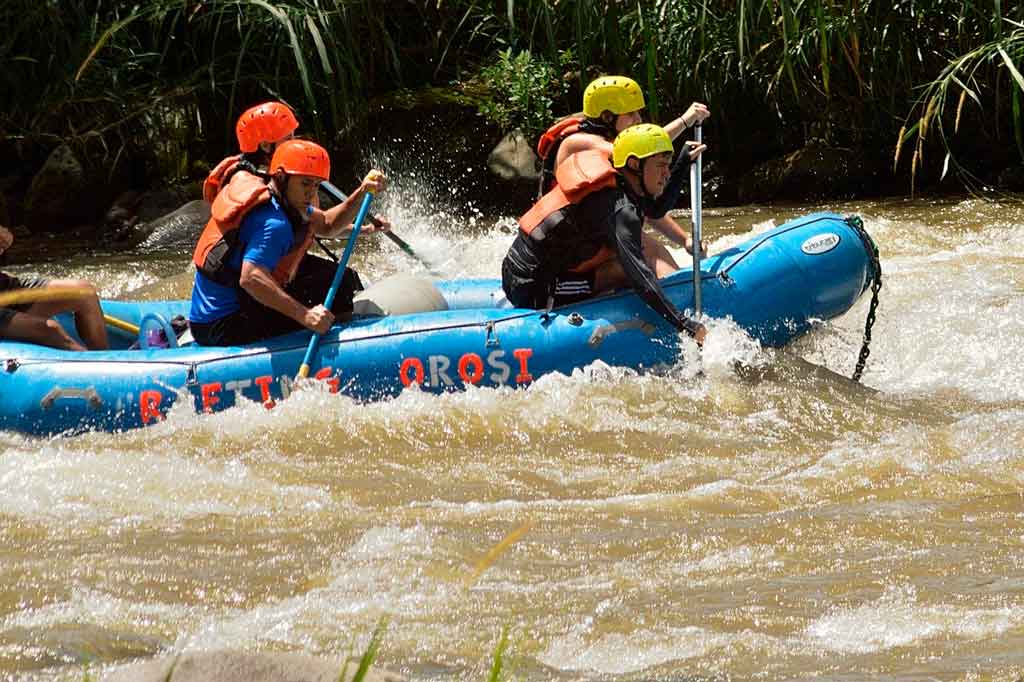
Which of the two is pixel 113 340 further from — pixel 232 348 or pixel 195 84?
pixel 195 84

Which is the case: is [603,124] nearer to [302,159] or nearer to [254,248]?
[302,159]

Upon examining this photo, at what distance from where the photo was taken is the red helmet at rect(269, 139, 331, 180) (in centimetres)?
570

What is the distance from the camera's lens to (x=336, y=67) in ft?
37.0

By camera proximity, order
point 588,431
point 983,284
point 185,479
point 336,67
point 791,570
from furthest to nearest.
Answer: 1. point 336,67
2. point 983,284
3. point 588,431
4. point 185,479
5. point 791,570

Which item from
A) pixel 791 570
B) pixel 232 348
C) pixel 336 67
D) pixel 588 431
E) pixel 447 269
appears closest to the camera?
pixel 791 570

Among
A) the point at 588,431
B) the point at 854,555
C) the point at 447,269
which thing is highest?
the point at 854,555

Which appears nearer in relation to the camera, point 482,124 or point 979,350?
point 979,350

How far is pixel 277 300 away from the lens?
573 centimetres

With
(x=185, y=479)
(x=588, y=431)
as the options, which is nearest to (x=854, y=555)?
(x=588, y=431)

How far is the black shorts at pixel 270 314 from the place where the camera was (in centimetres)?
594

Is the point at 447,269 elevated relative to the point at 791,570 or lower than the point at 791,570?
lower

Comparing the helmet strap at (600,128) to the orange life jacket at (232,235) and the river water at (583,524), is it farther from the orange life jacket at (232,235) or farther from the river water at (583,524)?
the orange life jacket at (232,235)

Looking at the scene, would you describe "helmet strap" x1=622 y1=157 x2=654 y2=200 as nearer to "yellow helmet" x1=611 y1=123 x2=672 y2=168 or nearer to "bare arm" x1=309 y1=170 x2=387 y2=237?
"yellow helmet" x1=611 y1=123 x2=672 y2=168

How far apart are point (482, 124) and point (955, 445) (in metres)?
7.13
